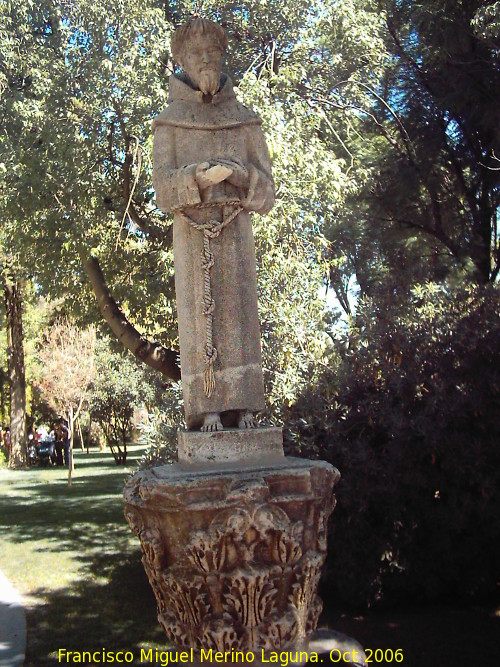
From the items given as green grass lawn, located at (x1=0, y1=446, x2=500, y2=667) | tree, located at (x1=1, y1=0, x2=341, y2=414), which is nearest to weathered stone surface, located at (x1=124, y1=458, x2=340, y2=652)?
green grass lawn, located at (x1=0, y1=446, x2=500, y2=667)

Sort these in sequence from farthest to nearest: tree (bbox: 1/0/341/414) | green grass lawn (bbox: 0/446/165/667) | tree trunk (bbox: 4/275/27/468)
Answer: tree trunk (bbox: 4/275/27/468), tree (bbox: 1/0/341/414), green grass lawn (bbox: 0/446/165/667)

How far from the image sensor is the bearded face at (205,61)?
436 centimetres

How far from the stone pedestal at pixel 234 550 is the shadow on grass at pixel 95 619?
265 cm

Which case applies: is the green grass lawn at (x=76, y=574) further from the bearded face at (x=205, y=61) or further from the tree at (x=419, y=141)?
the tree at (x=419, y=141)

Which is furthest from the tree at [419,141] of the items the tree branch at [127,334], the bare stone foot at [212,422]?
the bare stone foot at [212,422]

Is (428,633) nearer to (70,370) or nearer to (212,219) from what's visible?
(212,219)

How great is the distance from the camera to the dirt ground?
19.5 feet

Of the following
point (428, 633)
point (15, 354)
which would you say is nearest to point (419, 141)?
point (428, 633)

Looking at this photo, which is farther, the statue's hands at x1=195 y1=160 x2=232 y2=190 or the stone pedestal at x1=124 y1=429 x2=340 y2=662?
the statue's hands at x1=195 y1=160 x2=232 y2=190

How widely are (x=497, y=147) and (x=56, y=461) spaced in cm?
2690

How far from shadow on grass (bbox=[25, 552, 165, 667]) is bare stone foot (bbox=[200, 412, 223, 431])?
117 inches

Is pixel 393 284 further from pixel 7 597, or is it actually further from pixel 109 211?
pixel 7 597

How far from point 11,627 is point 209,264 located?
15.7 feet

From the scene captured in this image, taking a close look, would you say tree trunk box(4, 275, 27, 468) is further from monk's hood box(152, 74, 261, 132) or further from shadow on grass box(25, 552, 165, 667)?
monk's hood box(152, 74, 261, 132)
